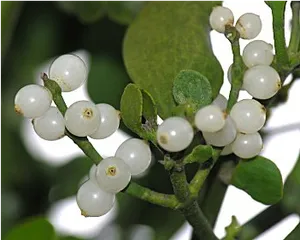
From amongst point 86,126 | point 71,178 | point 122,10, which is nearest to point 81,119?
point 86,126

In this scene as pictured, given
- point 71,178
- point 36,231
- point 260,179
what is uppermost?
point 260,179

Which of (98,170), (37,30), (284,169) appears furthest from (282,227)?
(37,30)

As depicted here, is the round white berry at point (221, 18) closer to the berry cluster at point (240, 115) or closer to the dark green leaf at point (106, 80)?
the berry cluster at point (240, 115)

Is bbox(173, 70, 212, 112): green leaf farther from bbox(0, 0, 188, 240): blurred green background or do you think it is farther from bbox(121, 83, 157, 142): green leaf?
bbox(0, 0, 188, 240): blurred green background

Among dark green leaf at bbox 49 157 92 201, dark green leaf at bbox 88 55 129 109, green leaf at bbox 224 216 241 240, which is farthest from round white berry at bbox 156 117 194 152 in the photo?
dark green leaf at bbox 49 157 92 201

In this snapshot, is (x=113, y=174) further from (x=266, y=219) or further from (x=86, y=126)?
(x=266, y=219)

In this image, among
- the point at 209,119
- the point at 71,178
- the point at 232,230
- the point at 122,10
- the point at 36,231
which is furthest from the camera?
A: the point at 71,178
